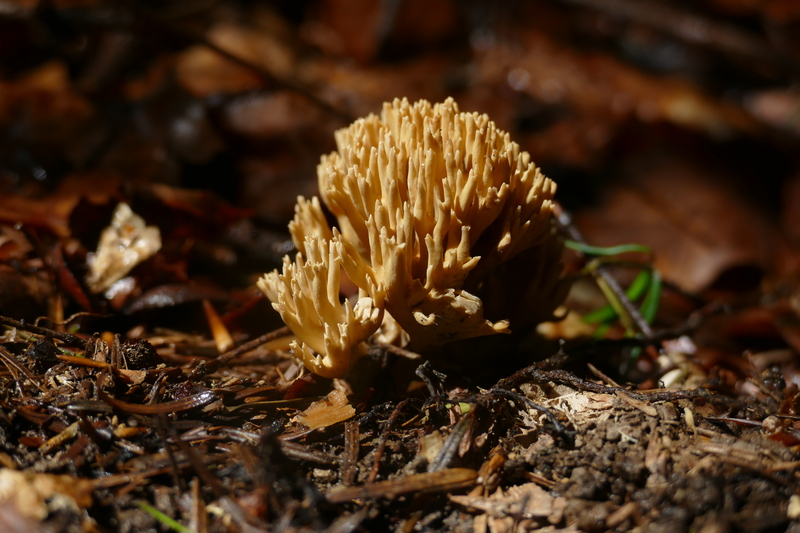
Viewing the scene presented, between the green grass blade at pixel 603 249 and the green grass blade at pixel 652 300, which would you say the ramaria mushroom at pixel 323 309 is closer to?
the green grass blade at pixel 603 249

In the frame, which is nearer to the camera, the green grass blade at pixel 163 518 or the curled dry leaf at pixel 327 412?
the green grass blade at pixel 163 518

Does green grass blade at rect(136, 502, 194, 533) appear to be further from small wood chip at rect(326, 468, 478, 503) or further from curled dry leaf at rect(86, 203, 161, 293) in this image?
curled dry leaf at rect(86, 203, 161, 293)

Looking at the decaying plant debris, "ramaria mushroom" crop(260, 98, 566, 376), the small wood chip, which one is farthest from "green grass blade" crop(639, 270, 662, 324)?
the small wood chip

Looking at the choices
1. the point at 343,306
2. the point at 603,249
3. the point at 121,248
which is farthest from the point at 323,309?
the point at 603,249

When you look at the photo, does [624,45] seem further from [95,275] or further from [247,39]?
[95,275]

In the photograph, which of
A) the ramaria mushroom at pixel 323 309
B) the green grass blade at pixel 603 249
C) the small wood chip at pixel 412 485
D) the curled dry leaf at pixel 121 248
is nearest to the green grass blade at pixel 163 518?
the small wood chip at pixel 412 485
